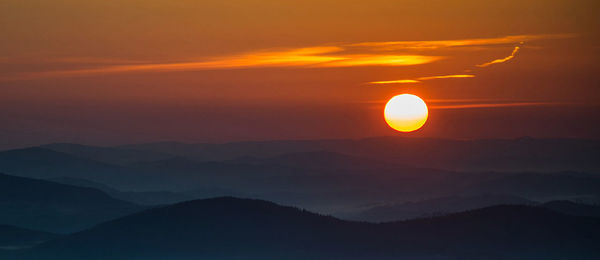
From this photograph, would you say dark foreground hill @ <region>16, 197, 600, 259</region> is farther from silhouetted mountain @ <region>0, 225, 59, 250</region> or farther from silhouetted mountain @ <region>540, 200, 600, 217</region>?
silhouetted mountain @ <region>540, 200, 600, 217</region>

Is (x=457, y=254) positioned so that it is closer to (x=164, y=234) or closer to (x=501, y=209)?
(x=501, y=209)

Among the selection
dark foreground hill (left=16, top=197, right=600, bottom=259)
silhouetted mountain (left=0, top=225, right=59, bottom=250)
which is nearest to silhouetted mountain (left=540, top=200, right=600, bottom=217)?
dark foreground hill (left=16, top=197, right=600, bottom=259)

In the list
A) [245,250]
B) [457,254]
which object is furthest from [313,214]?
[457,254]

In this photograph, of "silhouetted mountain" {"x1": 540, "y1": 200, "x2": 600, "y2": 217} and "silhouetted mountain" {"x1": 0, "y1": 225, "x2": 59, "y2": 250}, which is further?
"silhouetted mountain" {"x1": 540, "y1": 200, "x2": 600, "y2": 217}

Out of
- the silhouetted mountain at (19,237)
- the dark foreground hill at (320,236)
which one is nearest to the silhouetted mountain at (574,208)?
the dark foreground hill at (320,236)

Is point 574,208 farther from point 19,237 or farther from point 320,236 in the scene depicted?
point 19,237

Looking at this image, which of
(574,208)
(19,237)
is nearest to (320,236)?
(19,237)

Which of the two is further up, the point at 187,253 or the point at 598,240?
the point at 598,240
